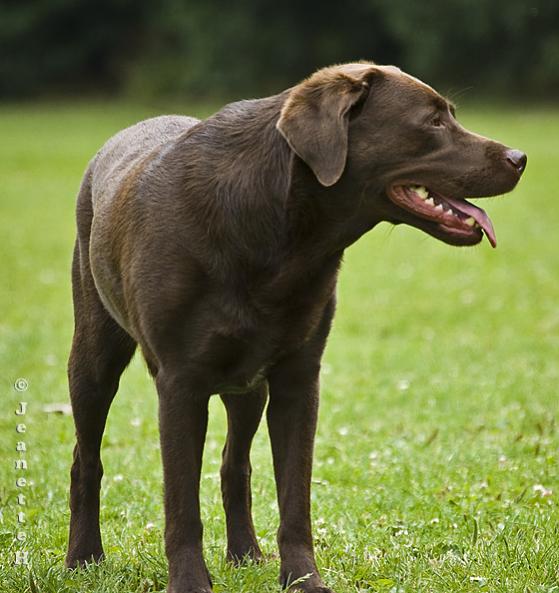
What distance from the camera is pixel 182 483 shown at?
4.19 metres

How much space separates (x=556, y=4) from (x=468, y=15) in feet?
9.45

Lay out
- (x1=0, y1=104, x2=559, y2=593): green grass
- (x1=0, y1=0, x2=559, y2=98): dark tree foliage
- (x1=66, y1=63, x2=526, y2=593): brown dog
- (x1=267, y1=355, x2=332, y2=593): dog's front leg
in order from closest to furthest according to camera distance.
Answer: (x1=66, y1=63, x2=526, y2=593): brown dog, (x1=267, y1=355, x2=332, y2=593): dog's front leg, (x1=0, y1=104, x2=559, y2=593): green grass, (x1=0, y1=0, x2=559, y2=98): dark tree foliage

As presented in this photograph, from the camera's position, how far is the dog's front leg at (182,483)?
414 centimetres

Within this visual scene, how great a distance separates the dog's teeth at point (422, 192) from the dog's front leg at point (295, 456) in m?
0.74

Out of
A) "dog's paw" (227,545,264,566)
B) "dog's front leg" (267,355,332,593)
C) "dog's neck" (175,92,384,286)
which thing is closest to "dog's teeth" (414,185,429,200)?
"dog's neck" (175,92,384,286)

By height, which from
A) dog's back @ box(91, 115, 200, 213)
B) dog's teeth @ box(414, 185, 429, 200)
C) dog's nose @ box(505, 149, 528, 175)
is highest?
dog's nose @ box(505, 149, 528, 175)

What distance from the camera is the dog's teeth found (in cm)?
408

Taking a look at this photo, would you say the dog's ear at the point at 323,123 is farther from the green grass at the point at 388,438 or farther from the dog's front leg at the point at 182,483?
the green grass at the point at 388,438

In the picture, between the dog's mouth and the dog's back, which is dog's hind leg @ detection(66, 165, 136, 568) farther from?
the dog's mouth

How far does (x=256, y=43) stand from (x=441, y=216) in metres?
39.7

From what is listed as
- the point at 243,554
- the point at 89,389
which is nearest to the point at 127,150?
the point at 89,389

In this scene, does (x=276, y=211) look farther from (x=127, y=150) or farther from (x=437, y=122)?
(x=127, y=150)

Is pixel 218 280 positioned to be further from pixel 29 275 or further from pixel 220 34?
pixel 220 34

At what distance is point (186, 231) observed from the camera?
4.06 m
